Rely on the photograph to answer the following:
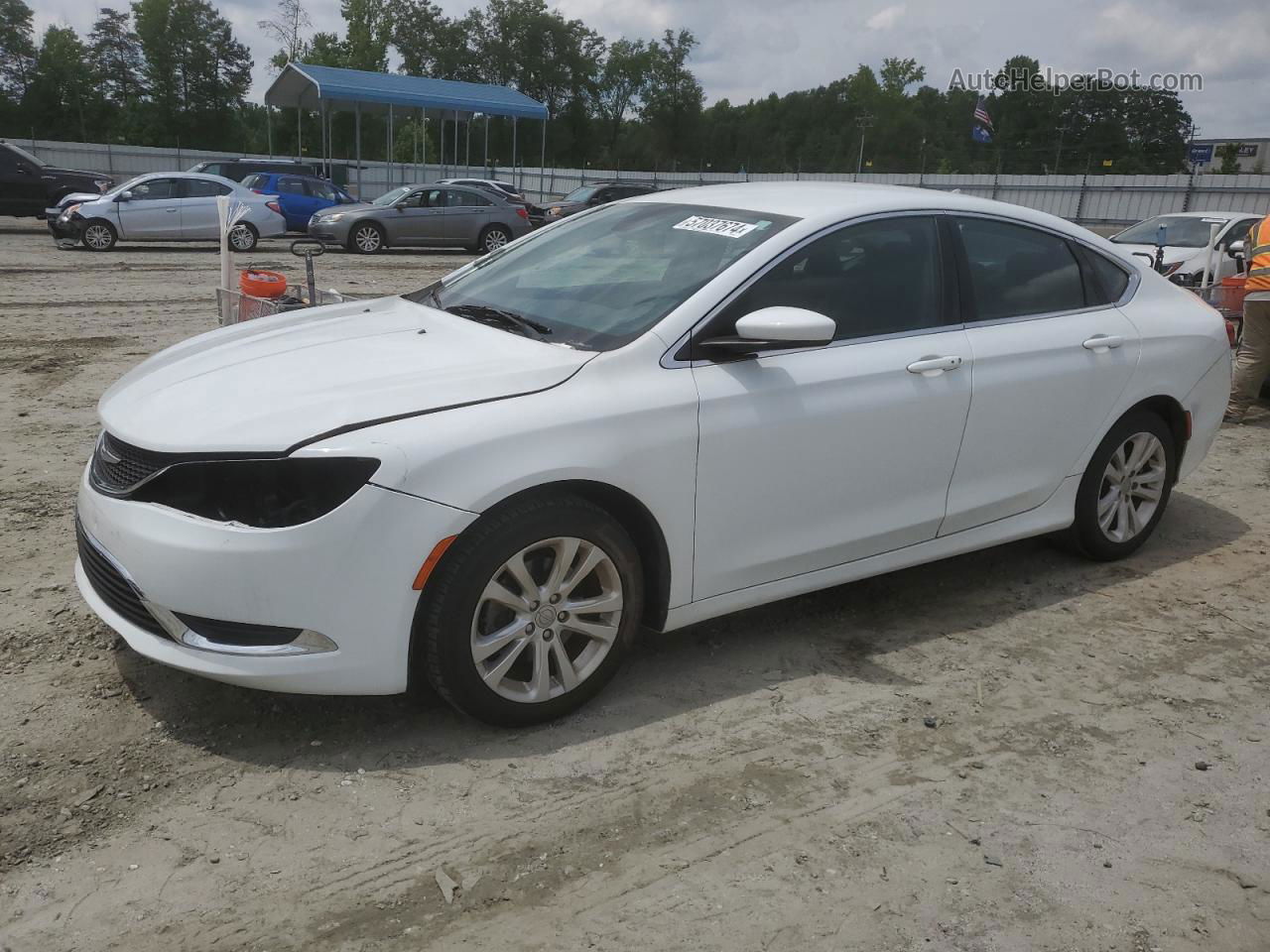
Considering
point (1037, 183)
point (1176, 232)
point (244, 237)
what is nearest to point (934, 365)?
point (1176, 232)

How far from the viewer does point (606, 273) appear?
404 cm

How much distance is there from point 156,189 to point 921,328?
1838 cm

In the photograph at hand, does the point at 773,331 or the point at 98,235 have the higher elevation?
the point at 773,331

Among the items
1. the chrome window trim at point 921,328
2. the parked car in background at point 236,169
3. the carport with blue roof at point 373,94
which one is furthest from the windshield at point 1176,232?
the carport with blue roof at point 373,94

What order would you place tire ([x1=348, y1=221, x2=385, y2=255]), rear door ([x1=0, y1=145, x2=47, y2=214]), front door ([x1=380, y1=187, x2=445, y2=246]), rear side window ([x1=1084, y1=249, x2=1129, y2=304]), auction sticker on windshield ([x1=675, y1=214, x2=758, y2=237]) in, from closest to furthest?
1. auction sticker on windshield ([x1=675, y1=214, x2=758, y2=237])
2. rear side window ([x1=1084, y1=249, x2=1129, y2=304])
3. tire ([x1=348, y1=221, x2=385, y2=255])
4. front door ([x1=380, y1=187, x2=445, y2=246])
5. rear door ([x1=0, y1=145, x2=47, y2=214])

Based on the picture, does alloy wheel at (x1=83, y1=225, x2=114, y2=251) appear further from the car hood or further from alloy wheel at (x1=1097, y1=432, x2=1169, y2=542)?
alloy wheel at (x1=1097, y1=432, x2=1169, y2=542)

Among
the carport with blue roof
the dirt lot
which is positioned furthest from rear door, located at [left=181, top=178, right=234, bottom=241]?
the dirt lot

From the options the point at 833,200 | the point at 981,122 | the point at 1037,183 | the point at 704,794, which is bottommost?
the point at 704,794

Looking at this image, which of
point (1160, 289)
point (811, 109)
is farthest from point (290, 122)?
point (1160, 289)

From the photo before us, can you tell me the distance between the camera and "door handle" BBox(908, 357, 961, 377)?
4062 millimetres

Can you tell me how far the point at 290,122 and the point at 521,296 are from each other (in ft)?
232

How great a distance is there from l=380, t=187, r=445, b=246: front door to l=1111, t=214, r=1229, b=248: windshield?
1250 centimetres

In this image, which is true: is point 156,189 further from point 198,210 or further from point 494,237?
point 494,237

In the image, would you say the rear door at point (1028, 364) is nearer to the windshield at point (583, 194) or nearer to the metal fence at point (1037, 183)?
the windshield at point (583, 194)
